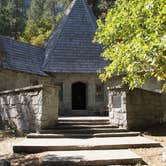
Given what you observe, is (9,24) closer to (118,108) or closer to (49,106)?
(49,106)

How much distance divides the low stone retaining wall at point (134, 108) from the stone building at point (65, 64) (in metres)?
5.82

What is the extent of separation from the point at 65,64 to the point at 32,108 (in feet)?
22.5

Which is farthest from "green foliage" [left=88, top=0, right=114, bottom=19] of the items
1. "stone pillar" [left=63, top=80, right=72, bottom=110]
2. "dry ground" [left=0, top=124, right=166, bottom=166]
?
"dry ground" [left=0, top=124, right=166, bottom=166]

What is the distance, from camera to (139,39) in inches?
241

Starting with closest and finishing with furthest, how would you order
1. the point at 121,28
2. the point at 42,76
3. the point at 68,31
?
1. the point at 121,28
2. the point at 42,76
3. the point at 68,31

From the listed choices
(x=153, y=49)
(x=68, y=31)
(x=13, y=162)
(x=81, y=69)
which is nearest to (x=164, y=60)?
(x=153, y=49)

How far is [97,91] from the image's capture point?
18156mm

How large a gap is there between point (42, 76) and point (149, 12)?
11.5 m

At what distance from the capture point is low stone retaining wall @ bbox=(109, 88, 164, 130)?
37.0 feet

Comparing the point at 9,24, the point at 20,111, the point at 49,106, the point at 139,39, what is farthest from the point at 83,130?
the point at 9,24

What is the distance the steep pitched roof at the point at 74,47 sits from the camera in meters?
17.8

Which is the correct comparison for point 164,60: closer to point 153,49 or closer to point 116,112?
point 153,49

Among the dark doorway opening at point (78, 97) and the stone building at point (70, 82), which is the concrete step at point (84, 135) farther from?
the dark doorway opening at point (78, 97)

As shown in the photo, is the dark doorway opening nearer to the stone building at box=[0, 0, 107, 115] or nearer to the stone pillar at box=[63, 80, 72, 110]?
the stone building at box=[0, 0, 107, 115]
